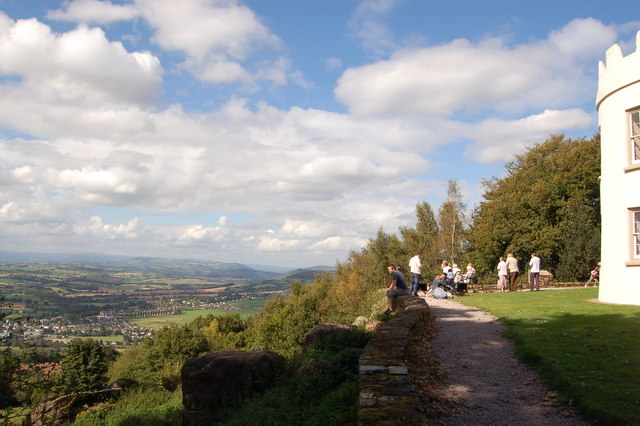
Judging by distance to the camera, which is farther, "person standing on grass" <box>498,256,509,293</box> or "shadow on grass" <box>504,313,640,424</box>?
"person standing on grass" <box>498,256,509,293</box>

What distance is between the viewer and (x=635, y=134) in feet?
50.6

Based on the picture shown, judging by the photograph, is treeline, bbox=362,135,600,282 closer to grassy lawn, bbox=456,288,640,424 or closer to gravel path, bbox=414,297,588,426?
grassy lawn, bbox=456,288,640,424

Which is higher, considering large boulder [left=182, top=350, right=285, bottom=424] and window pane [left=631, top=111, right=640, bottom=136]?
window pane [left=631, top=111, right=640, bottom=136]

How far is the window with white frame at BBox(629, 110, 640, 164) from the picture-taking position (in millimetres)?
15359

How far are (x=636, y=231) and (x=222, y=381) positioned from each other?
49.4 ft

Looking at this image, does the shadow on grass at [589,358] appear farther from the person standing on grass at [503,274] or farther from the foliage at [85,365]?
the foliage at [85,365]

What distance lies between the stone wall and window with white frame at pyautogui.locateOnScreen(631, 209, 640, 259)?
36.3ft

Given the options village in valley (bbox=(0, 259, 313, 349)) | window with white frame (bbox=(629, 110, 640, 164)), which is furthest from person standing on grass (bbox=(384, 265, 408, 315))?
village in valley (bbox=(0, 259, 313, 349))

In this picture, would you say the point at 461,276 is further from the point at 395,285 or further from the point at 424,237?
the point at 424,237

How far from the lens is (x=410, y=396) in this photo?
535 cm

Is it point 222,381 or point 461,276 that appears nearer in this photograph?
point 222,381

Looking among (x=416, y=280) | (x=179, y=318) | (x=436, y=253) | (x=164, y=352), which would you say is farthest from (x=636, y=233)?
(x=179, y=318)

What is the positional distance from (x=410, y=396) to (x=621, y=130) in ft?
50.7

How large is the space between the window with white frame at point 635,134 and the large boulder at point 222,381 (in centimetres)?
1476
